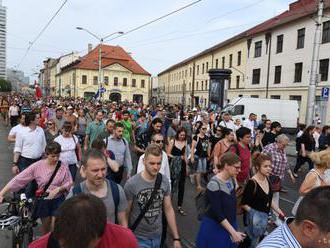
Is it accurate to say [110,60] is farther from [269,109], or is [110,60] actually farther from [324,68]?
[269,109]

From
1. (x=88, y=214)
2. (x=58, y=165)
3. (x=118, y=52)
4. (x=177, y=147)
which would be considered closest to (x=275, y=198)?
(x=177, y=147)

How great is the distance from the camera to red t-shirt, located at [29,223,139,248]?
1.94 meters

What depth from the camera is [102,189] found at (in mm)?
3117

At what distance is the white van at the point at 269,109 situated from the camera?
26.6m

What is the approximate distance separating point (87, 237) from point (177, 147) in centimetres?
550

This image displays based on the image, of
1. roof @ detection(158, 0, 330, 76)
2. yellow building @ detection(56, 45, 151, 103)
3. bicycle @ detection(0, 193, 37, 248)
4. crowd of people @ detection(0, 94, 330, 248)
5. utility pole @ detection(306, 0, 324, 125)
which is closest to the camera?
crowd of people @ detection(0, 94, 330, 248)

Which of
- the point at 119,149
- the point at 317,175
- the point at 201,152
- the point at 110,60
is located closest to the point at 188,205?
the point at 201,152

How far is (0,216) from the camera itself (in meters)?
3.83

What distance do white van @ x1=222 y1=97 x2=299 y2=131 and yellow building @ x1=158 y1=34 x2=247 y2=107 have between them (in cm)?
496

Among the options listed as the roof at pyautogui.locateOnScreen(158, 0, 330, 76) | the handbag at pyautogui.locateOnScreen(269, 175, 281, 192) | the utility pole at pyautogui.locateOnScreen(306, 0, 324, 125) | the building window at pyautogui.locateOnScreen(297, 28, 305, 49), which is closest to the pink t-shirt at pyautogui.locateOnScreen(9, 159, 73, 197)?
the handbag at pyautogui.locateOnScreen(269, 175, 281, 192)

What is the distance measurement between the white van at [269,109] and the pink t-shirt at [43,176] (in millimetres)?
22678

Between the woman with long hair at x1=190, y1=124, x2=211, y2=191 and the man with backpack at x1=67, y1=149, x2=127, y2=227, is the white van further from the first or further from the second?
the man with backpack at x1=67, y1=149, x2=127, y2=227

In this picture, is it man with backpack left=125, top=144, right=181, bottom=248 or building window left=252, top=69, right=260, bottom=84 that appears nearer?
man with backpack left=125, top=144, right=181, bottom=248

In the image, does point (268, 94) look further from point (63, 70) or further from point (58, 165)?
point (63, 70)
